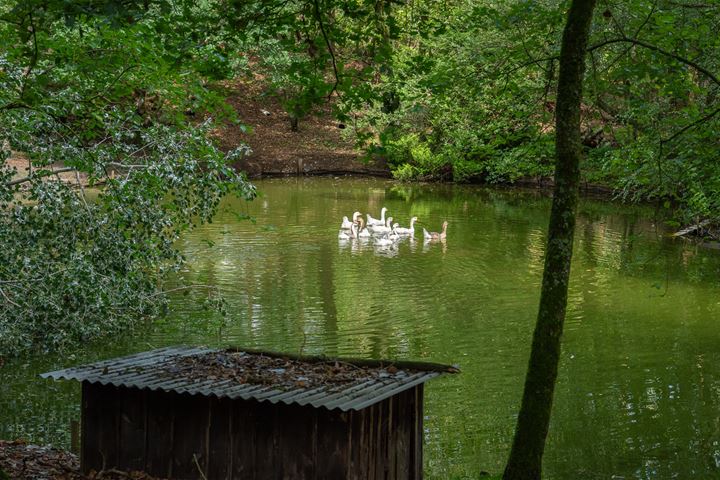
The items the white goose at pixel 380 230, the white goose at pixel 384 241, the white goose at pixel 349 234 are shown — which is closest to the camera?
the white goose at pixel 384 241

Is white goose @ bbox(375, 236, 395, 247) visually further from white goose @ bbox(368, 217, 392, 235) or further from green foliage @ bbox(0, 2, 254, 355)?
green foliage @ bbox(0, 2, 254, 355)

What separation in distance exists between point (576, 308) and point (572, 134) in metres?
13.5

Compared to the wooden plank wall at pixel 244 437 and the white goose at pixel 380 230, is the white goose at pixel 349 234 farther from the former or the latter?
the wooden plank wall at pixel 244 437

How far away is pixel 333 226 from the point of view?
31703 mm

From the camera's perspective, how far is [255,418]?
8594 mm

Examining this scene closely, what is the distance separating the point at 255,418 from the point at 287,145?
45.6 m

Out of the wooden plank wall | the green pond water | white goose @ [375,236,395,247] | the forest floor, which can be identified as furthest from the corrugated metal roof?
the forest floor

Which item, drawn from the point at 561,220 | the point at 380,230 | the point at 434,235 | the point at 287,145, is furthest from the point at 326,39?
the point at 287,145

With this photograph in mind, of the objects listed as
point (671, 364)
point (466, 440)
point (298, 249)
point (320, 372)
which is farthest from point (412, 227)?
point (320, 372)

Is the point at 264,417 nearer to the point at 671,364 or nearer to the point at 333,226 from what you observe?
the point at 671,364

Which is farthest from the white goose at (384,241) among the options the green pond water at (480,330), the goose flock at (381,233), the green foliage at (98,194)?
the green foliage at (98,194)

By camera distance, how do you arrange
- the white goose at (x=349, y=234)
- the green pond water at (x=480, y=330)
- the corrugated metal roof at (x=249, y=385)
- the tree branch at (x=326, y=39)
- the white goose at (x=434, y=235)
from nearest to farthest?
the corrugated metal roof at (x=249, y=385), the tree branch at (x=326, y=39), the green pond water at (x=480, y=330), the white goose at (x=349, y=234), the white goose at (x=434, y=235)

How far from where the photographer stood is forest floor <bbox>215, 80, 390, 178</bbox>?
5081 cm

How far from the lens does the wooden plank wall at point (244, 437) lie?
8.32 meters
